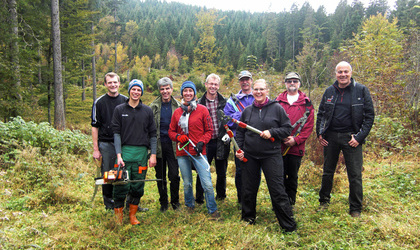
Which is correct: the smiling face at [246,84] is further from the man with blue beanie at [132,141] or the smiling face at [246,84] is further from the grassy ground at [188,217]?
the grassy ground at [188,217]

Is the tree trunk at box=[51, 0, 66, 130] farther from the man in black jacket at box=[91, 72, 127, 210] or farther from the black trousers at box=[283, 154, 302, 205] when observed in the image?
the black trousers at box=[283, 154, 302, 205]

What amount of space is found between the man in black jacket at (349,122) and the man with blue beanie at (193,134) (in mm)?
2037

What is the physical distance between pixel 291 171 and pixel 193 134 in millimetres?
1846

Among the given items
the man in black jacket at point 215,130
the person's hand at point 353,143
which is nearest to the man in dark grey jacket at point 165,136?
the man in black jacket at point 215,130

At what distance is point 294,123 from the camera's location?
13.3 feet

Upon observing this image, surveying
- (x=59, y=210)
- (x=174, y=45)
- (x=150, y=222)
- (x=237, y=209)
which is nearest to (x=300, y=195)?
(x=237, y=209)

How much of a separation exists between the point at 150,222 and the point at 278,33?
7136 centimetres

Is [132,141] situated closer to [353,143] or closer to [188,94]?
[188,94]


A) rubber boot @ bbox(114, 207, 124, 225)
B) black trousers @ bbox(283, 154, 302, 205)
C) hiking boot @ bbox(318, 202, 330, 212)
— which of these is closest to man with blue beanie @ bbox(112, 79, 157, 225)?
rubber boot @ bbox(114, 207, 124, 225)

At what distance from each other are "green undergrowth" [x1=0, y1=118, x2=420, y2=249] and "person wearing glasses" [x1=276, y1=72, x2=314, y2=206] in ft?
2.68

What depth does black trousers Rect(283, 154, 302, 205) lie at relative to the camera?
407 cm

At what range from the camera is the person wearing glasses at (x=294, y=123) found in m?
4.00

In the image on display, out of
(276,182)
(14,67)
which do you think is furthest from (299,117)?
(14,67)

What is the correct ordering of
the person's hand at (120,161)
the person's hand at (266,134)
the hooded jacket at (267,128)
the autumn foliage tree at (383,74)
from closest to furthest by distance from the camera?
the person's hand at (266,134) → the hooded jacket at (267,128) → the person's hand at (120,161) → the autumn foliage tree at (383,74)
